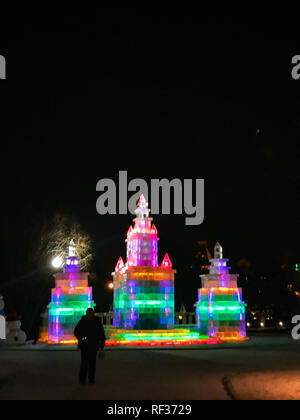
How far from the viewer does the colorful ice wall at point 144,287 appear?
23375 mm

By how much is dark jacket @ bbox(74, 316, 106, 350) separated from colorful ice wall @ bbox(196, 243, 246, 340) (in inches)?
559

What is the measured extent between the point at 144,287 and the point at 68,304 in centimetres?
376

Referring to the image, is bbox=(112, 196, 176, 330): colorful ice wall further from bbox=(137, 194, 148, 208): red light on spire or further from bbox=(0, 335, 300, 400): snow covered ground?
bbox=(0, 335, 300, 400): snow covered ground

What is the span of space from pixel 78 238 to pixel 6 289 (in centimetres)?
598

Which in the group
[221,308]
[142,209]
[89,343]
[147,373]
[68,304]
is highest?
[142,209]

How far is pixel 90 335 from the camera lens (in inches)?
406

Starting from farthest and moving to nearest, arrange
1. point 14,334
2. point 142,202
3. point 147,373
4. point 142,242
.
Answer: point 142,202 → point 142,242 → point 14,334 → point 147,373

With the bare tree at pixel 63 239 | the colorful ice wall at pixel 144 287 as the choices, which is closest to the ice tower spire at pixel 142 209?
the colorful ice wall at pixel 144 287

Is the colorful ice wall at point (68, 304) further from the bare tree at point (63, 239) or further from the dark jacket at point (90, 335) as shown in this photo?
the dark jacket at point (90, 335)

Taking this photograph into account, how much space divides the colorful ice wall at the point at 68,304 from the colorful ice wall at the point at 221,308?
234 inches

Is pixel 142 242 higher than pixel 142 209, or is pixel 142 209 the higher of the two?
pixel 142 209

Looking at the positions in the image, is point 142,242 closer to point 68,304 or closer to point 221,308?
point 68,304

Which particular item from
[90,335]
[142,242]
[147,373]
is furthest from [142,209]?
[90,335]
